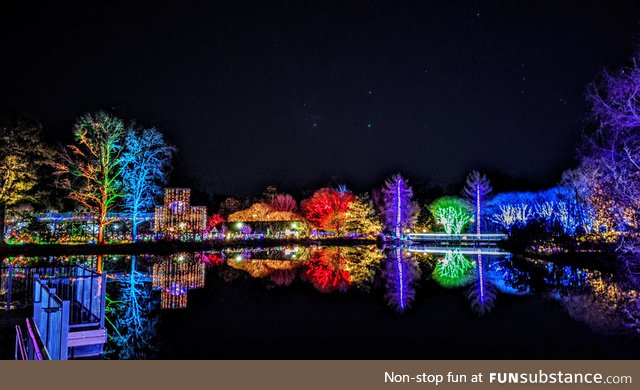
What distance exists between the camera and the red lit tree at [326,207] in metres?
44.8

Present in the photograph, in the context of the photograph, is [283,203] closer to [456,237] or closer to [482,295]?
[456,237]

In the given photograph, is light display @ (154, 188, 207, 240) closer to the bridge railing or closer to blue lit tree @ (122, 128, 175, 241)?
blue lit tree @ (122, 128, 175, 241)

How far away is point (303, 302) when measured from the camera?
1210cm

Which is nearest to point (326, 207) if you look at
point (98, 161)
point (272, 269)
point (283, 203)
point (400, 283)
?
point (283, 203)

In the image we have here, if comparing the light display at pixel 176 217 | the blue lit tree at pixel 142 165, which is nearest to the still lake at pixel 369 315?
the blue lit tree at pixel 142 165

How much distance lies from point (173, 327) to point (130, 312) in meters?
1.85

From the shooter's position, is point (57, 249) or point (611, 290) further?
point (57, 249)

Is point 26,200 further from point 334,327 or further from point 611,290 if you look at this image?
point 611,290

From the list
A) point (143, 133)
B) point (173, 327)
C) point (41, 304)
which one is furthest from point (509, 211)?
point (41, 304)

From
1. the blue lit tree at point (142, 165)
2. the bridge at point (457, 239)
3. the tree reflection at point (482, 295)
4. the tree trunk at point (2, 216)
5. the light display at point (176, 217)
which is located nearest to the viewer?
the tree reflection at point (482, 295)

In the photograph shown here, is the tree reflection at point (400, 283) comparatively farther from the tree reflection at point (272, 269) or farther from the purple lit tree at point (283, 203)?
the purple lit tree at point (283, 203)

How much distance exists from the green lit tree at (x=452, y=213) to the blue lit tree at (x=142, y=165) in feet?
84.0

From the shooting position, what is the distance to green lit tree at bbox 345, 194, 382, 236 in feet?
135

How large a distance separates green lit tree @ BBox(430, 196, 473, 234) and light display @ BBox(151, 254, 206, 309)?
27.7 meters
